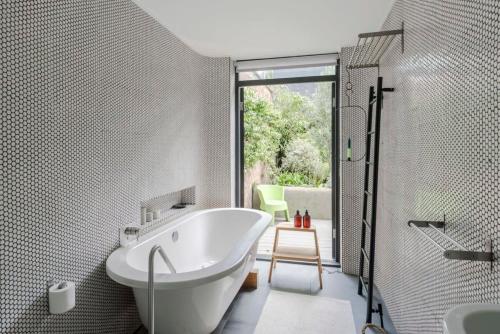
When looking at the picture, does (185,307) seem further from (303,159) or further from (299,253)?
(303,159)

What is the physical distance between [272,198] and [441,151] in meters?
3.93

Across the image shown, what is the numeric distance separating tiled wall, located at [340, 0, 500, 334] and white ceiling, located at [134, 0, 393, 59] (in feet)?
1.18

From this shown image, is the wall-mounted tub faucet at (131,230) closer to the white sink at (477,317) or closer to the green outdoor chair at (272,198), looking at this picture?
the white sink at (477,317)

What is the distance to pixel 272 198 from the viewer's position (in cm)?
538

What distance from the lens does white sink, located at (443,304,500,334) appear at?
0.71 m

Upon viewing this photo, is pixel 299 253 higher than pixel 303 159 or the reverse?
the reverse

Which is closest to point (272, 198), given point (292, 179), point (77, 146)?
point (292, 179)

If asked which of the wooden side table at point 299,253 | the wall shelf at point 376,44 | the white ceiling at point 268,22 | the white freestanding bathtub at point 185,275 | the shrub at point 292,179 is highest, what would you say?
the white ceiling at point 268,22

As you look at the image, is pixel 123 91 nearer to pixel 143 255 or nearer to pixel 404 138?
pixel 143 255

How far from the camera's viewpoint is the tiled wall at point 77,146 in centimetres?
148

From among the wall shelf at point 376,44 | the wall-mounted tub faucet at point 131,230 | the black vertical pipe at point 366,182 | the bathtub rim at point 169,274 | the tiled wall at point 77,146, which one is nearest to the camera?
the tiled wall at point 77,146

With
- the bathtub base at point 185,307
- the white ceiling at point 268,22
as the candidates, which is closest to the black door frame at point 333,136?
the white ceiling at point 268,22

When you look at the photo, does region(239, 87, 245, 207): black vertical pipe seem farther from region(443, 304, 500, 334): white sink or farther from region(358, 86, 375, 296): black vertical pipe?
region(443, 304, 500, 334): white sink

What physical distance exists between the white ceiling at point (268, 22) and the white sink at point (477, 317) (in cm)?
232
